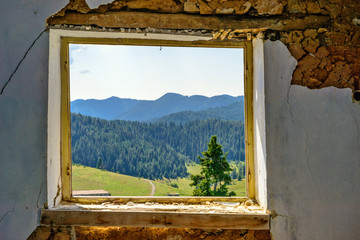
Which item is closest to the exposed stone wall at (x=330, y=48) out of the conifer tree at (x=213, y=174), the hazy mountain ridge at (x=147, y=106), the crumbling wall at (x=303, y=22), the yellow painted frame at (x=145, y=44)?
the crumbling wall at (x=303, y=22)

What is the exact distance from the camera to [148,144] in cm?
230

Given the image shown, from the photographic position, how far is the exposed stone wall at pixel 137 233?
1874mm

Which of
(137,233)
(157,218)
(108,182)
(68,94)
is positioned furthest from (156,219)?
(68,94)

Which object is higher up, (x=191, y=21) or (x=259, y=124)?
(x=191, y=21)

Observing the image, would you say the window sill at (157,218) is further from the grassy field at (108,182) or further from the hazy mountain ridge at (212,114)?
the hazy mountain ridge at (212,114)

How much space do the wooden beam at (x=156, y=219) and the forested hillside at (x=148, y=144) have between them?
1.46ft

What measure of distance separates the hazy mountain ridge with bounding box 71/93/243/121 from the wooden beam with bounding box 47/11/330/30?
0.58m

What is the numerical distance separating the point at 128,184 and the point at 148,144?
36 cm

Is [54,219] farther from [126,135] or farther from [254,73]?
[254,73]

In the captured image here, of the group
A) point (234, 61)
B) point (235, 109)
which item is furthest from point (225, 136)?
point (234, 61)

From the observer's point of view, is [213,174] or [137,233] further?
[213,174]

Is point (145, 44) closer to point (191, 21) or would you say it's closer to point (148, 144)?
point (191, 21)

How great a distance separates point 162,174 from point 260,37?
1289 millimetres

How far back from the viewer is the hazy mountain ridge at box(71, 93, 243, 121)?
230 cm
